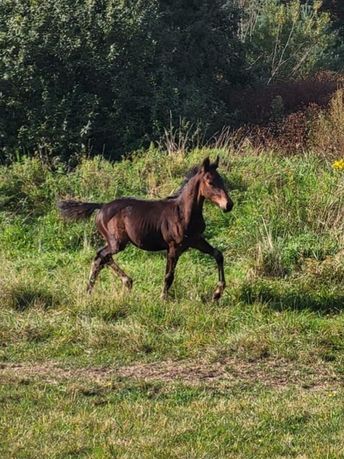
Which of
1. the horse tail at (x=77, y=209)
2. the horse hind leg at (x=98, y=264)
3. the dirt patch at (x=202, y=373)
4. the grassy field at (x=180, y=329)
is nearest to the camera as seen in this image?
the grassy field at (x=180, y=329)

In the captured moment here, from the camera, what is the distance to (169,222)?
985 centimetres

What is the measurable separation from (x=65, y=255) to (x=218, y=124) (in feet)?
36.3

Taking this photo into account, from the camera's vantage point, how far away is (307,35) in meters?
31.5

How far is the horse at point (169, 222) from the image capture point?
31.1 ft

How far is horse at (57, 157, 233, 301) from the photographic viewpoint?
373 inches

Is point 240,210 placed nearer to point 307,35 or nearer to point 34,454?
point 34,454

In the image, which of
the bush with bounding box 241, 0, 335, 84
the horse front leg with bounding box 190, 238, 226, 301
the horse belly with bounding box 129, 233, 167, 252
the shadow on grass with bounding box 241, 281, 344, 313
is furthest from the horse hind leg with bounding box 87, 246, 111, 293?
the bush with bounding box 241, 0, 335, 84

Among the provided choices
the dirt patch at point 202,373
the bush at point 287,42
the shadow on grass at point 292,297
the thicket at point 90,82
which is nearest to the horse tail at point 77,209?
the shadow on grass at point 292,297

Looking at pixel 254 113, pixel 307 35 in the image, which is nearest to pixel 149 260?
pixel 254 113

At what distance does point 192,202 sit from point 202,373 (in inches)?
111

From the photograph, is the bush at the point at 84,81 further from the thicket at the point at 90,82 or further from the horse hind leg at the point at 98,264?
the horse hind leg at the point at 98,264

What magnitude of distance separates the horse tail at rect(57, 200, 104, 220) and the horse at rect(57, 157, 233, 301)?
0.06ft

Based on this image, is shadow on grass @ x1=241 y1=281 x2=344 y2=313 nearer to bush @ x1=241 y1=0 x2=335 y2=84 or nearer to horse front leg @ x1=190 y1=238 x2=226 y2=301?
horse front leg @ x1=190 y1=238 x2=226 y2=301

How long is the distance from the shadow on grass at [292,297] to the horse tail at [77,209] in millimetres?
2294
